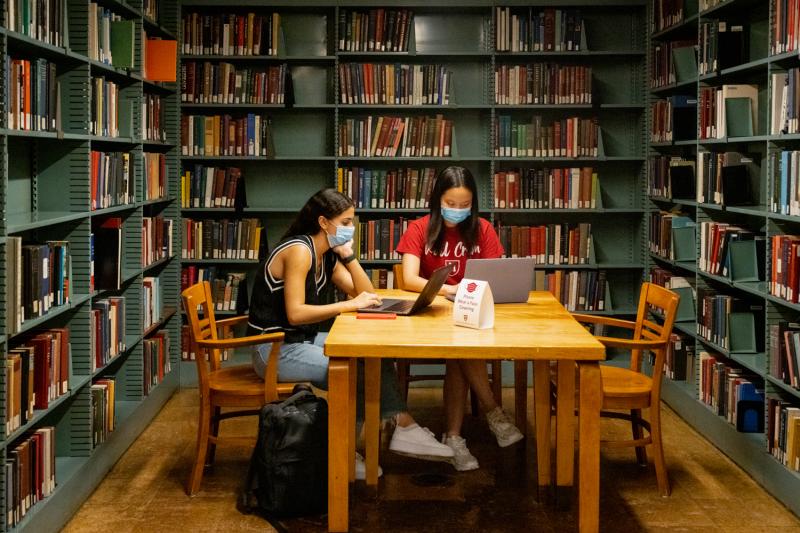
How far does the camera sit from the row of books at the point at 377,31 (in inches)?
239

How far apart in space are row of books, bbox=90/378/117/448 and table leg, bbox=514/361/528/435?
1856 mm

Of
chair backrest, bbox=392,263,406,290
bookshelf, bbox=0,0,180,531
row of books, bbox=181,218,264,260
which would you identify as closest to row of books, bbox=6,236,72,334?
bookshelf, bbox=0,0,180,531

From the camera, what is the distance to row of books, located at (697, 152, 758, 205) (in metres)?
4.65

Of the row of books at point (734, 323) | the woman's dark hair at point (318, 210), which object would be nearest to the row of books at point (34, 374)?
the woman's dark hair at point (318, 210)

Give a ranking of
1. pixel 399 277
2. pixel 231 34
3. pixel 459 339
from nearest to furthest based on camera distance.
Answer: pixel 459 339
pixel 399 277
pixel 231 34

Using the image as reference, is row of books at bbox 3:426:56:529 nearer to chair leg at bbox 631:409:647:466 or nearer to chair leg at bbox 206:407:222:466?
chair leg at bbox 206:407:222:466

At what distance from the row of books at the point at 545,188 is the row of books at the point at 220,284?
1.71 metres

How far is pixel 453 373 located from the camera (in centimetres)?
434

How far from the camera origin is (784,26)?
4.06 meters

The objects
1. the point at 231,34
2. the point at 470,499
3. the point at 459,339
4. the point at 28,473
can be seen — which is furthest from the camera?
the point at 231,34

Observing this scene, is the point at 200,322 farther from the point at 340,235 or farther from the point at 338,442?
the point at 338,442

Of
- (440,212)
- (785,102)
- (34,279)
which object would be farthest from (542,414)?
(34,279)

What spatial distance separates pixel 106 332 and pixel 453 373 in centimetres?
161

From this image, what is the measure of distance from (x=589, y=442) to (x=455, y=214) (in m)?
1.54
